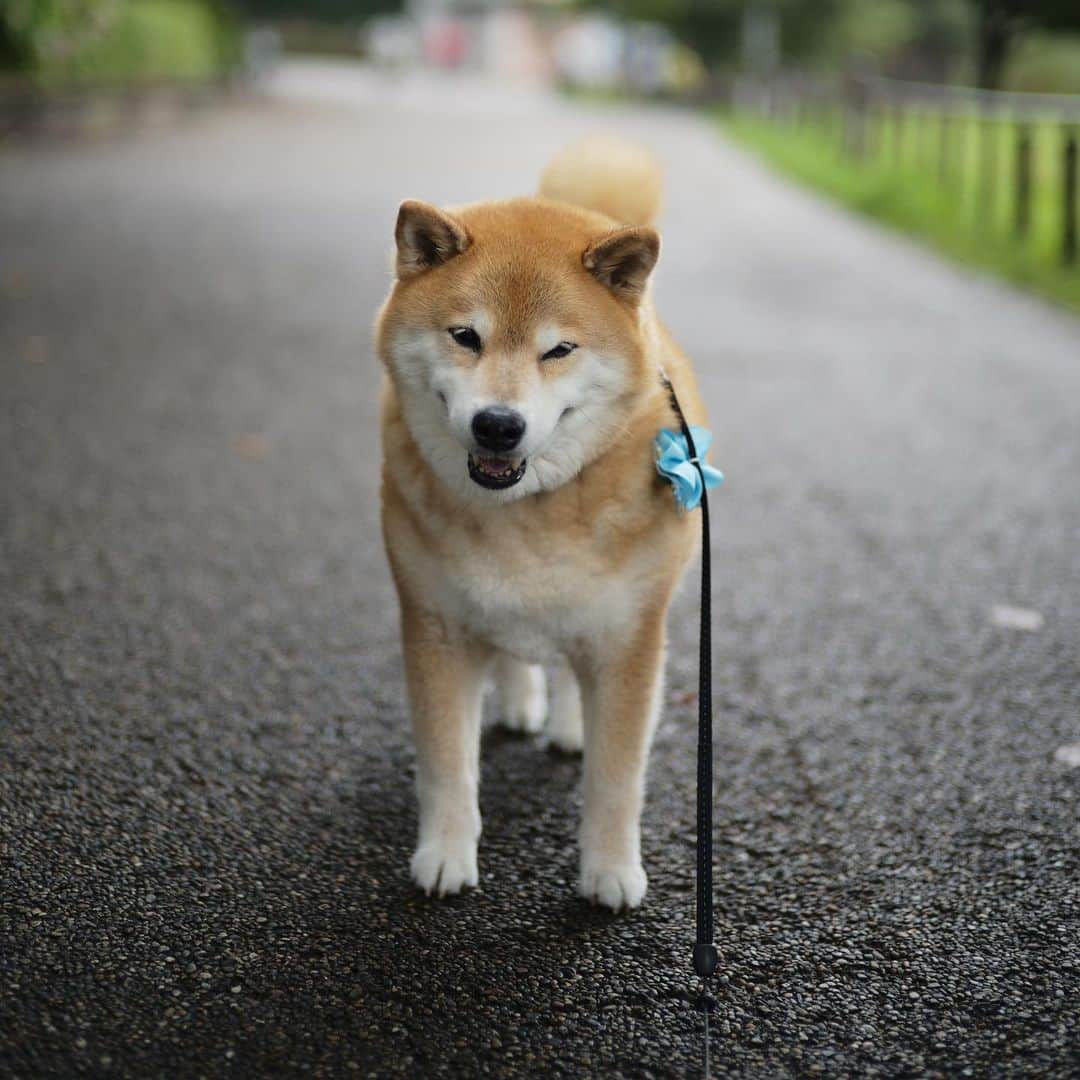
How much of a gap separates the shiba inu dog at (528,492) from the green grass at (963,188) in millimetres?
6875

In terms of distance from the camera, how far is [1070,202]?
9.15 metres

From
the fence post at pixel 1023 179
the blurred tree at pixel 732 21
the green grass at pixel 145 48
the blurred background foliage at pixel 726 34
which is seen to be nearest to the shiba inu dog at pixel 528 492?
the fence post at pixel 1023 179

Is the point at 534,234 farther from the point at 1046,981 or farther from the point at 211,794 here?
the point at 1046,981

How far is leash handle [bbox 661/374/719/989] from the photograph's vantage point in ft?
7.70

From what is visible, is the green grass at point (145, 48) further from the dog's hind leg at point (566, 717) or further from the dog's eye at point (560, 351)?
the dog's eye at point (560, 351)

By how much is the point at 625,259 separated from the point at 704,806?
1.02 metres

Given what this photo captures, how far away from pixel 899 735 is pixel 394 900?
1.43 metres

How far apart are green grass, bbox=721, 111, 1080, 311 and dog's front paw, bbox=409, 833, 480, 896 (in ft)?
23.4

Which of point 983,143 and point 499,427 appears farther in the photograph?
point 983,143

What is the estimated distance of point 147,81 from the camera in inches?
805

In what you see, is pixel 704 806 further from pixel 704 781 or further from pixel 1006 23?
pixel 1006 23

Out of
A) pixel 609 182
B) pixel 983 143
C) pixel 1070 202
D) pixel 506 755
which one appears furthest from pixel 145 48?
pixel 506 755

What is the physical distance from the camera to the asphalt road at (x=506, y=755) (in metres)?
2.33

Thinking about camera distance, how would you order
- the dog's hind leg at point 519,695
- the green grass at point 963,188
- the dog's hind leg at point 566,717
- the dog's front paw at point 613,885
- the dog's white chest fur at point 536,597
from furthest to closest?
the green grass at point 963,188 < the dog's hind leg at point 519,695 < the dog's hind leg at point 566,717 < the dog's front paw at point 613,885 < the dog's white chest fur at point 536,597
